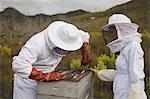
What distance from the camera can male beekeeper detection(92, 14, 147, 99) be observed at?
6.87ft

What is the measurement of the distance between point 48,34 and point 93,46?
106cm

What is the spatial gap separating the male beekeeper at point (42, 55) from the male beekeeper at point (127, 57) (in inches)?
10.3

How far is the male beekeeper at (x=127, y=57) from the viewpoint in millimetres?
2094

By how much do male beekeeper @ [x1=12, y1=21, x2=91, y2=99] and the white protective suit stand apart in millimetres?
290

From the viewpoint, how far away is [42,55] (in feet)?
7.75

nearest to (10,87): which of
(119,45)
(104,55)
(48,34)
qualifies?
(104,55)

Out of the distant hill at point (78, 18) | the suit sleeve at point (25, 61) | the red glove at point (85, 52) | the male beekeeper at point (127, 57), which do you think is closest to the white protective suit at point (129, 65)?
the male beekeeper at point (127, 57)

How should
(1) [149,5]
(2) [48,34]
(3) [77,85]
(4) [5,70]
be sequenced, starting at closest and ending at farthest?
(3) [77,85], (2) [48,34], (1) [149,5], (4) [5,70]

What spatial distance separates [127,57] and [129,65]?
7 centimetres

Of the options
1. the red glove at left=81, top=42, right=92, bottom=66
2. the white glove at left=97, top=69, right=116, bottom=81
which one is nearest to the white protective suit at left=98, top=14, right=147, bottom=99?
the white glove at left=97, top=69, right=116, bottom=81

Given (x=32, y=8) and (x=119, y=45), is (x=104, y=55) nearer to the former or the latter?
(x=32, y=8)

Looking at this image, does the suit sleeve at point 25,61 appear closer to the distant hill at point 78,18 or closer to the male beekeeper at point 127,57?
the male beekeeper at point 127,57

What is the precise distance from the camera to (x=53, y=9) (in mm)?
3320

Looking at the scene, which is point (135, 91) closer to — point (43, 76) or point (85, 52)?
point (43, 76)
